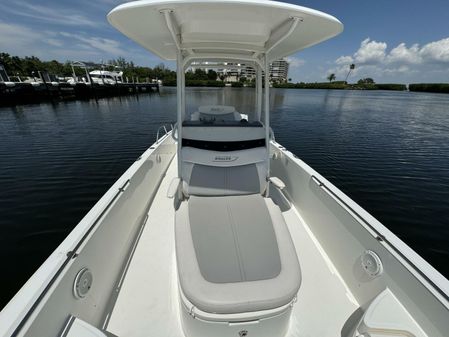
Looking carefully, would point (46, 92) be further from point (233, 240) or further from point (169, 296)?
point (233, 240)

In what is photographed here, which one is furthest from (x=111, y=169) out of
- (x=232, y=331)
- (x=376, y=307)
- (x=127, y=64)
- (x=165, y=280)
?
(x=127, y=64)

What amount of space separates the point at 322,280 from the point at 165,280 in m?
1.73

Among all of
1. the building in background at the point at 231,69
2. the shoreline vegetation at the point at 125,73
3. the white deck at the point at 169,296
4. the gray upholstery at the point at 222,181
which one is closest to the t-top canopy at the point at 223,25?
the building in background at the point at 231,69

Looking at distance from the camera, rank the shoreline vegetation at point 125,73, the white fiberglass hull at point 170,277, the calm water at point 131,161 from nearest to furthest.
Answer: the white fiberglass hull at point 170,277 < the calm water at point 131,161 < the shoreline vegetation at point 125,73

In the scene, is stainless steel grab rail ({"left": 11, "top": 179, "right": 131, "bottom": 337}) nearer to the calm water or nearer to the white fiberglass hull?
the white fiberglass hull

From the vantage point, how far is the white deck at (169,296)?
183 cm

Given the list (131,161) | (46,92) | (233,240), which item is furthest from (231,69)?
(46,92)

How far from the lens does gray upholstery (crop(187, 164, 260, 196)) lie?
2686 mm

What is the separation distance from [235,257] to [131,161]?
298 inches

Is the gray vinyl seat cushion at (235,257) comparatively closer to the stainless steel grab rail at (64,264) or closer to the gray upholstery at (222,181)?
the gray upholstery at (222,181)

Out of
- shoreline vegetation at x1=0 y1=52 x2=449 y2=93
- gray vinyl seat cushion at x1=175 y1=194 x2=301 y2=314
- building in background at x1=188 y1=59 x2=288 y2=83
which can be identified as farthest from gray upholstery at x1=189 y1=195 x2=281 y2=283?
shoreline vegetation at x1=0 y1=52 x2=449 y2=93

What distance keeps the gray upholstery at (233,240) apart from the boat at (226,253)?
0.01 meters

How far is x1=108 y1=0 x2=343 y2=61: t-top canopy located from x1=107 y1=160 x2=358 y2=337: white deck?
2469 millimetres

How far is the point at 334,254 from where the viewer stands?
2455 millimetres
